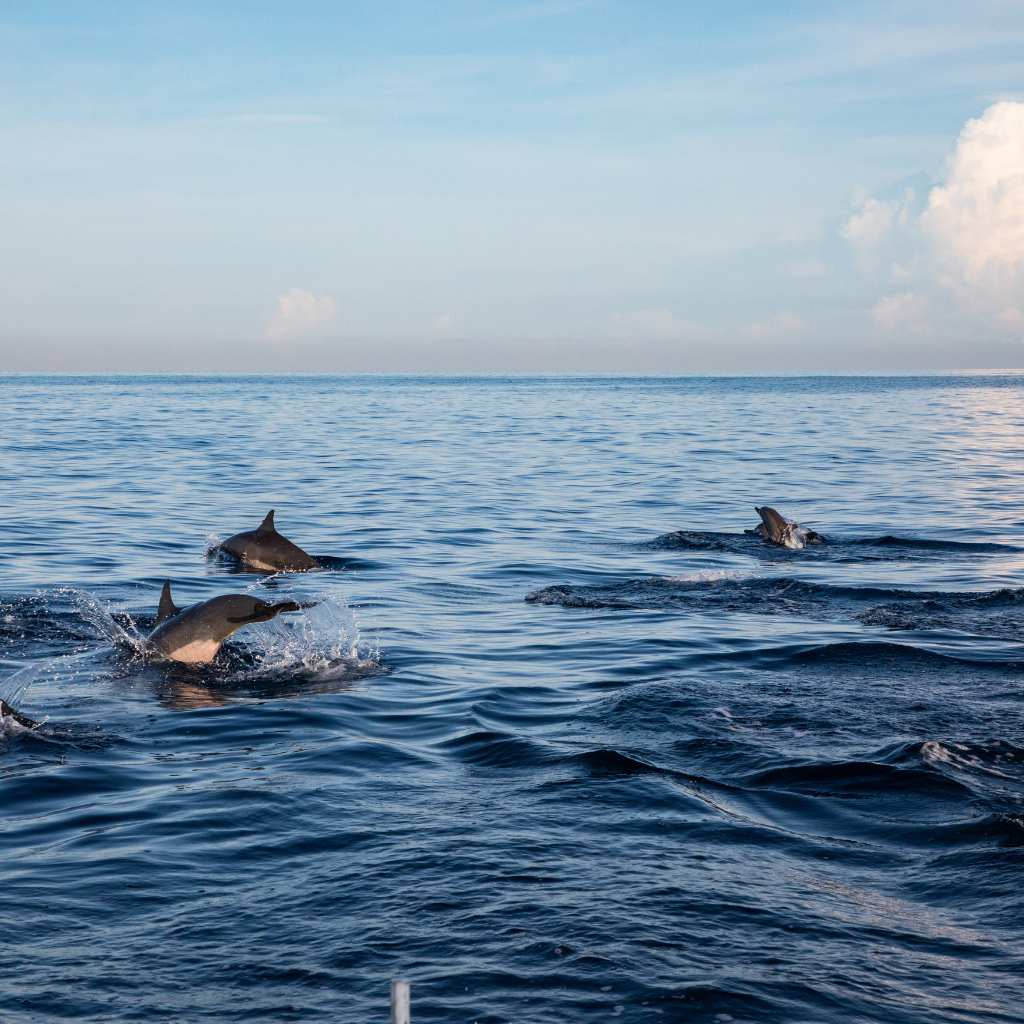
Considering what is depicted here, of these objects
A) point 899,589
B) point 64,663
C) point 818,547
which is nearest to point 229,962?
point 64,663

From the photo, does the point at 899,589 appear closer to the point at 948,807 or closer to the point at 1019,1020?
the point at 948,807

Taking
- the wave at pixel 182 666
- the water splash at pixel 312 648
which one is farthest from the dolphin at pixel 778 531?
the water splash at pixel 312 648

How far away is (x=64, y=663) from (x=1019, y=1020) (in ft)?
31.5

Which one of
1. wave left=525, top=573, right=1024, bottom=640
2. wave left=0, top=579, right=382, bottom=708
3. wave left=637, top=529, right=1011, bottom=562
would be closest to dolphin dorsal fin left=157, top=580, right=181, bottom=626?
wave left=0, top=579, right=382, bottom=708

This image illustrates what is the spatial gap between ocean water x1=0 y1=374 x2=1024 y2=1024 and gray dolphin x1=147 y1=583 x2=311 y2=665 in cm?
28

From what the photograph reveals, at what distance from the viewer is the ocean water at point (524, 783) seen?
20.0ft

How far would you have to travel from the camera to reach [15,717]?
410 inches

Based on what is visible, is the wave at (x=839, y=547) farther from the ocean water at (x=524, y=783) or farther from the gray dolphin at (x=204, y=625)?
the gray dolphin at (x=204, y=625)

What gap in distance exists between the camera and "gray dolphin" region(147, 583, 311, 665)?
12719mm

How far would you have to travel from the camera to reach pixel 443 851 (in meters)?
7.52

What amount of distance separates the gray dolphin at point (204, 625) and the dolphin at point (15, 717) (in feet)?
8.17

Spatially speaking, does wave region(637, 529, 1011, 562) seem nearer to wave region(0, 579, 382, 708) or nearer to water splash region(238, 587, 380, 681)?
wave region(0, 579, 382, 708)

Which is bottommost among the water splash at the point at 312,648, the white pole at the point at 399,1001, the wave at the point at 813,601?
the water splash at the point at 312,648

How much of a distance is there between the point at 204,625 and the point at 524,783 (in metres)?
4.85
